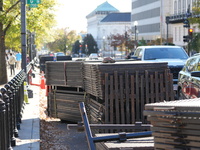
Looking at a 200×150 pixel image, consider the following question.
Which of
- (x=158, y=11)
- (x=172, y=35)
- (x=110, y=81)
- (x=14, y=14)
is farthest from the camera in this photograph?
(x=158, y=11)

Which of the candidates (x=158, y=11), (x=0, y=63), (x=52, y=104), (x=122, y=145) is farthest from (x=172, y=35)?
(x=122, y=145)

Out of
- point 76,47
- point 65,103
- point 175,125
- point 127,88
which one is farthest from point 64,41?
point 175,125

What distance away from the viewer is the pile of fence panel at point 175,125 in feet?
12.6

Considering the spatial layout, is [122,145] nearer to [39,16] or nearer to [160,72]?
[160,72]

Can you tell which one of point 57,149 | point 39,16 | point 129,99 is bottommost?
point 57,149

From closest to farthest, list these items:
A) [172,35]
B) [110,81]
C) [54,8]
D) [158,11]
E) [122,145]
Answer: [122,145] → [110,81] → [54,8] → [172,35] → [158,11]

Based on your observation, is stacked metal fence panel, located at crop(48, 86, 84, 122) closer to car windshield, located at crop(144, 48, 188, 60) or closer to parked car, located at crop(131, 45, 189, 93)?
parked car, located at crop(131, 45, 189, 93)

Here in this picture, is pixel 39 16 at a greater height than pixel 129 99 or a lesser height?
greater

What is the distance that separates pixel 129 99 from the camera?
35.8ft

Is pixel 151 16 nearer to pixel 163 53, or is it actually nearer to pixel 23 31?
pixel 163 53

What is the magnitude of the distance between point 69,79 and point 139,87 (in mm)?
3551

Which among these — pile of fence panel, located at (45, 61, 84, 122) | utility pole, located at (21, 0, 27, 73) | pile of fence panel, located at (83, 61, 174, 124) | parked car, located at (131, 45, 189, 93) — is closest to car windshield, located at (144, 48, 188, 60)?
parked car, located at (131, 45, 189, 93)

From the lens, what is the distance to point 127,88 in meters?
10.7

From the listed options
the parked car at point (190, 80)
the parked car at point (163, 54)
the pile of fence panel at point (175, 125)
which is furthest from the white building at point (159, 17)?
the pile of fence panel at point (175, 125)
